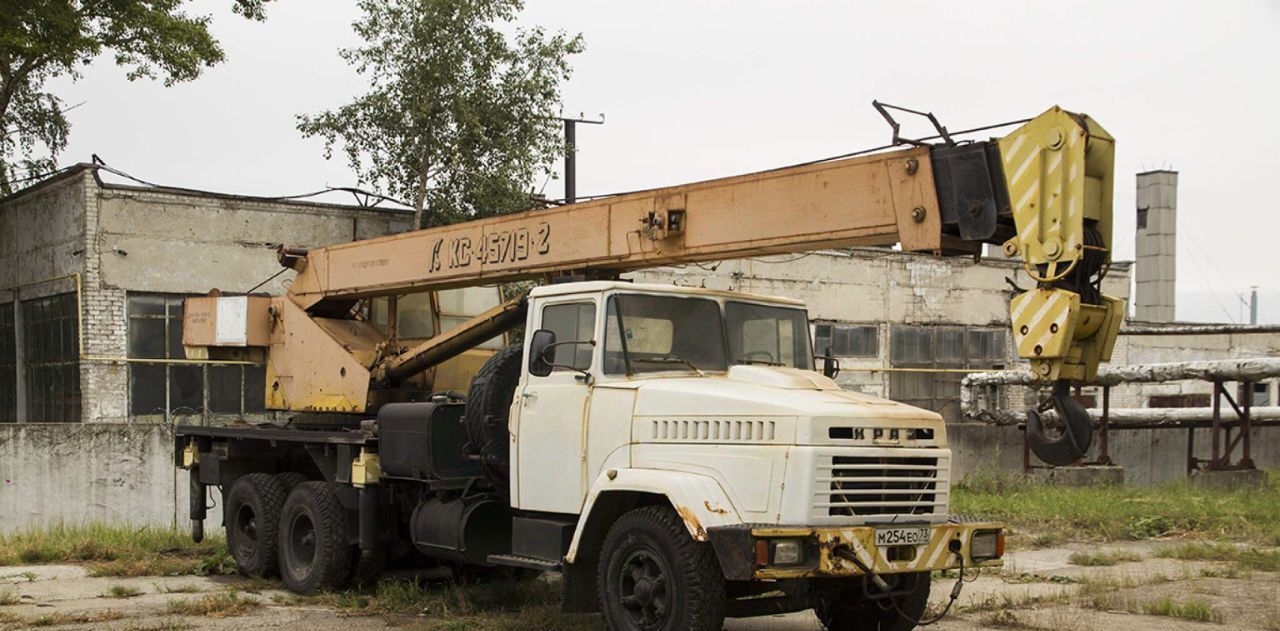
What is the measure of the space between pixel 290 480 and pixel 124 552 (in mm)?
2405

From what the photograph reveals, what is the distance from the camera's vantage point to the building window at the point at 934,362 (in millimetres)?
33656

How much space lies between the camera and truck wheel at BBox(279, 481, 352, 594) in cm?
1167

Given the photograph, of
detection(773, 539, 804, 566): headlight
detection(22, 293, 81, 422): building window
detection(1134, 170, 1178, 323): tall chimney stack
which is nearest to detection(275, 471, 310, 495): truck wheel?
detection(773, 539, 804, 566): headlight

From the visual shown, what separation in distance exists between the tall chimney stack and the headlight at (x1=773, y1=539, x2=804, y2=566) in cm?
4196

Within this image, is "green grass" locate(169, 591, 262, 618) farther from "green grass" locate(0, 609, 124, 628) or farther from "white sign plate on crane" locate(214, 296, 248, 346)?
"white sign plate on crane" locate(214, 296, 248, 346)

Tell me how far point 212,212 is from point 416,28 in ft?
16.8

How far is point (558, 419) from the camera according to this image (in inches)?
367

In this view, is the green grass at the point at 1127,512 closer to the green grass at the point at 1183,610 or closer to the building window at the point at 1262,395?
the green grass at the point at 1183,610

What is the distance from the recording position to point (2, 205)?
83.6ft

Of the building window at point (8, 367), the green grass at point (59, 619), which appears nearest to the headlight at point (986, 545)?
the green grass at point (59, 619)

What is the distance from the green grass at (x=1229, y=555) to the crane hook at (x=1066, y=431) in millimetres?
5624

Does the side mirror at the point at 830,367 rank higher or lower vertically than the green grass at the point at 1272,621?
higher

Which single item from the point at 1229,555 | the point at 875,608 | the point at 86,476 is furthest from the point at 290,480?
the point at 1229,555

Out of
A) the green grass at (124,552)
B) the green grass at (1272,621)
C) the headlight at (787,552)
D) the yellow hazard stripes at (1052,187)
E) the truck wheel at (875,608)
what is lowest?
the green grass at (124,552)
